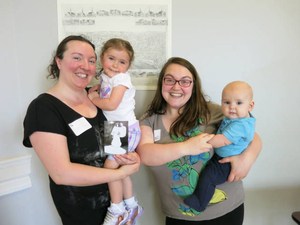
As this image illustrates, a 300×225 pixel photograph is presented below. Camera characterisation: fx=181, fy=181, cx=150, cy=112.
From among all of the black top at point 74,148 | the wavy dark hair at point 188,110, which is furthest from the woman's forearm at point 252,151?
the black top at point 74,148

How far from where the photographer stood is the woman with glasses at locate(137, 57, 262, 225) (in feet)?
4.11

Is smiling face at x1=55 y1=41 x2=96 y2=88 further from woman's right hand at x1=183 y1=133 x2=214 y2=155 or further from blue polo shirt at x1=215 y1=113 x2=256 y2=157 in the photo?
blue polo shirt at x1=215 y1=113 x2=256 y2=157

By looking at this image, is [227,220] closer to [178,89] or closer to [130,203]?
[130,203]

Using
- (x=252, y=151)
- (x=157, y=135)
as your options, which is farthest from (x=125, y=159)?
(x=252, y=151)

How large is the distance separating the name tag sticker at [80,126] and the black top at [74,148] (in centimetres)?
1

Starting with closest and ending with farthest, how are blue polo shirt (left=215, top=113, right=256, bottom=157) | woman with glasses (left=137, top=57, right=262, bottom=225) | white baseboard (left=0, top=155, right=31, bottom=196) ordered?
blue polo shirt (left=215, top=113, right=256, bottom=157) → woman with glasses (left=137, top=57, right=262, bottom=225) → white baseboard (left=0, top=155, right=31, bottom=196)

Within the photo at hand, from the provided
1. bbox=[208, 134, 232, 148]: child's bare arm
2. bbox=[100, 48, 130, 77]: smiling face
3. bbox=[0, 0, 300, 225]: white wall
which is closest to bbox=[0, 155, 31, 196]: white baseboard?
bbox=[0, 0, 300, 225]: white wall

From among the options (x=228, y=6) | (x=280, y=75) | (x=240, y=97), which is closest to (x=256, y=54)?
(x=280, y=75)

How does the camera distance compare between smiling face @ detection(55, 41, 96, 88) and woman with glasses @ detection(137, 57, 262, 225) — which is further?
woman with glasses @ detection(137, 57, 262, 225)

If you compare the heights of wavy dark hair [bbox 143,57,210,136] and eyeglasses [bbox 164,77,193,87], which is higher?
eyeglasses [bbox 164,77,193,87]

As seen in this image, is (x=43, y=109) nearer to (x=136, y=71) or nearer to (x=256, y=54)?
(x=136, y=71)

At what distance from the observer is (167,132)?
134 centimetres

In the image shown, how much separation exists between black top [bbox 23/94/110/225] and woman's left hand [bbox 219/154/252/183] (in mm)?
869

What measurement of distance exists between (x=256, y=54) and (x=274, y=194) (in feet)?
4.85
